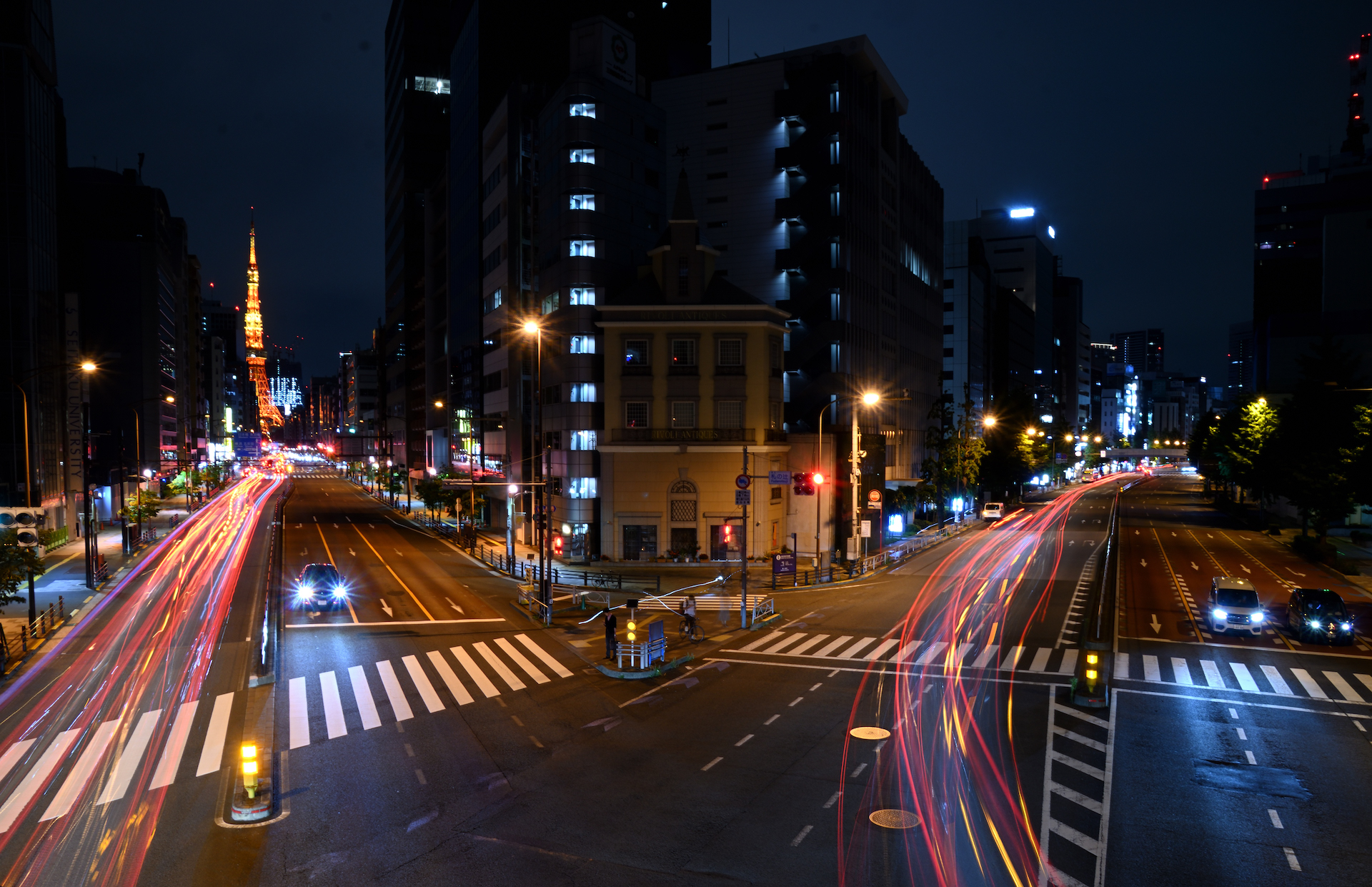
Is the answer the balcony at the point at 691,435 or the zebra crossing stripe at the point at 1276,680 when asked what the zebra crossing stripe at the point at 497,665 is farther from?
the balcony at the point at 691,435

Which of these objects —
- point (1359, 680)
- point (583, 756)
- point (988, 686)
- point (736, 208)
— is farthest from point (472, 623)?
point (736, 208)

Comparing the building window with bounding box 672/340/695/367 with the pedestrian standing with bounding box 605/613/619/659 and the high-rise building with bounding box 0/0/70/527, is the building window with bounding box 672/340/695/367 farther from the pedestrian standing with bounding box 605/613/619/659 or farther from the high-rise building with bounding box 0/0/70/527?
the high-rise building with bounding box 0/0/70/527

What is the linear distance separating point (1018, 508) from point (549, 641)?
92.3 m

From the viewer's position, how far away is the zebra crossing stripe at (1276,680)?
80.8ft

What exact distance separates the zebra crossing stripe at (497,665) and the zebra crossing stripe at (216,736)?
24.1 feet

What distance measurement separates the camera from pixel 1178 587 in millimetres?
44875

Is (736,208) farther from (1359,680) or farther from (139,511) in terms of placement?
(1359,680)

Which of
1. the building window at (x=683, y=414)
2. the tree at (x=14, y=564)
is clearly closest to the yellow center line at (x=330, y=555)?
the tree at (x=14, y=564)

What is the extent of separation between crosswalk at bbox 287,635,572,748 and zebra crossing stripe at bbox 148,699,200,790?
2.26m

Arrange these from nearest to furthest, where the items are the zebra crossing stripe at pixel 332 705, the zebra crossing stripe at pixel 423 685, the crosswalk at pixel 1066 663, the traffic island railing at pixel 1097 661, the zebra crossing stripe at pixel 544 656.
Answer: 1. the zebra crossing stripe at pixel 332 705
2. the zebra crossing stripe at pixel 423 685
3. the traffic island railing at pixel 1097 661
4. the crosswalk at pixel 1066 663
5. the zebra crossing stripe at pixel 544 656

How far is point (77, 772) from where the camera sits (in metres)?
17.8

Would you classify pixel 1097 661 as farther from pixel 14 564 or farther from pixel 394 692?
pixel 14 564

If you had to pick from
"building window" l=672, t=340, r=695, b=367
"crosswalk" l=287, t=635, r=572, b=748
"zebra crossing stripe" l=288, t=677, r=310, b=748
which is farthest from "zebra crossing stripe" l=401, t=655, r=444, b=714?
"building window" l=672, t=340, r=695, b=367

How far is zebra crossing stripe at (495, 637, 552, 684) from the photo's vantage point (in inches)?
1029
